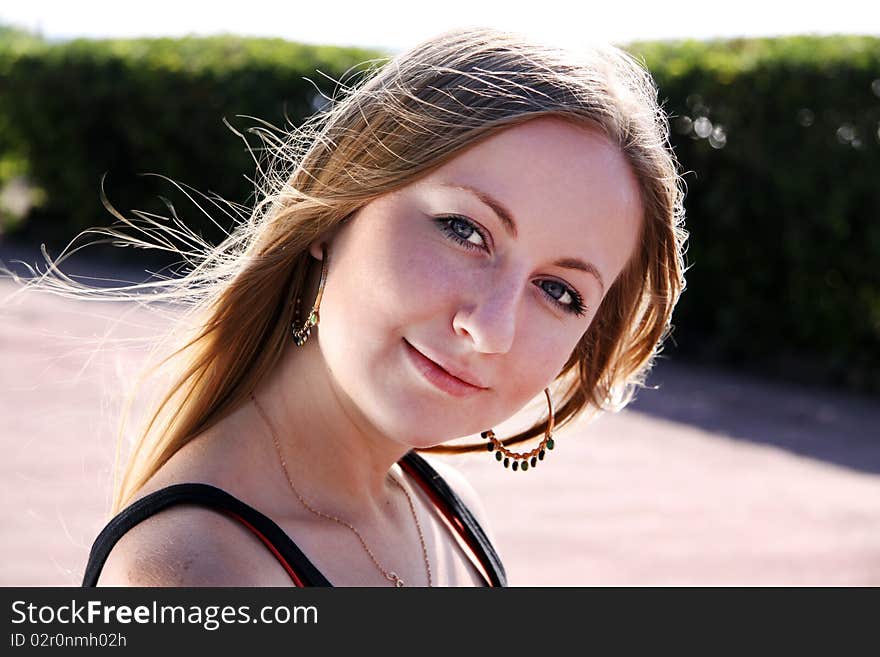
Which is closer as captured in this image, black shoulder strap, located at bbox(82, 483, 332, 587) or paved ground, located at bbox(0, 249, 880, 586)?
black shoulder strap, located at bbox(82, 483, 332, 587)

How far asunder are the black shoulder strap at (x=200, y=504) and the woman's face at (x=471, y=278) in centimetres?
26

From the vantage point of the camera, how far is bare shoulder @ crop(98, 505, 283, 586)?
1.66m

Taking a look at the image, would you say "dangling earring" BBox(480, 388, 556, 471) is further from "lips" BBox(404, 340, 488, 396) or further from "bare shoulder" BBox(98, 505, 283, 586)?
"bare shoulder" BBox(98, 505, 283, 586)

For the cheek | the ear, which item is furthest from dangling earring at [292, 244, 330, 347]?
the cheek

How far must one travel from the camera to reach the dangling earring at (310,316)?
6.75 ft

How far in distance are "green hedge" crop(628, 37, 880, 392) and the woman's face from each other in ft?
22.3

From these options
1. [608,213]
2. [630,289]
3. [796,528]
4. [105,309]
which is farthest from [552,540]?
[105,309]

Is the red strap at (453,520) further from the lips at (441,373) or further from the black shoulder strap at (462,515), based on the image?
the lips at (441,373)

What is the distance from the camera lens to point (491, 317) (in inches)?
72.5

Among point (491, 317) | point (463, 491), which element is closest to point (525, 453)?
point (463, 491)

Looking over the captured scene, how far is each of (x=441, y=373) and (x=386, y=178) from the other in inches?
13.9

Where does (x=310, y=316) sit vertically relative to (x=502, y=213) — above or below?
below

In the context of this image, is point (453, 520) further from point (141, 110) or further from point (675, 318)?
point (141, 110)

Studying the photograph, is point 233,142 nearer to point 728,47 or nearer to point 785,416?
point 728,47
